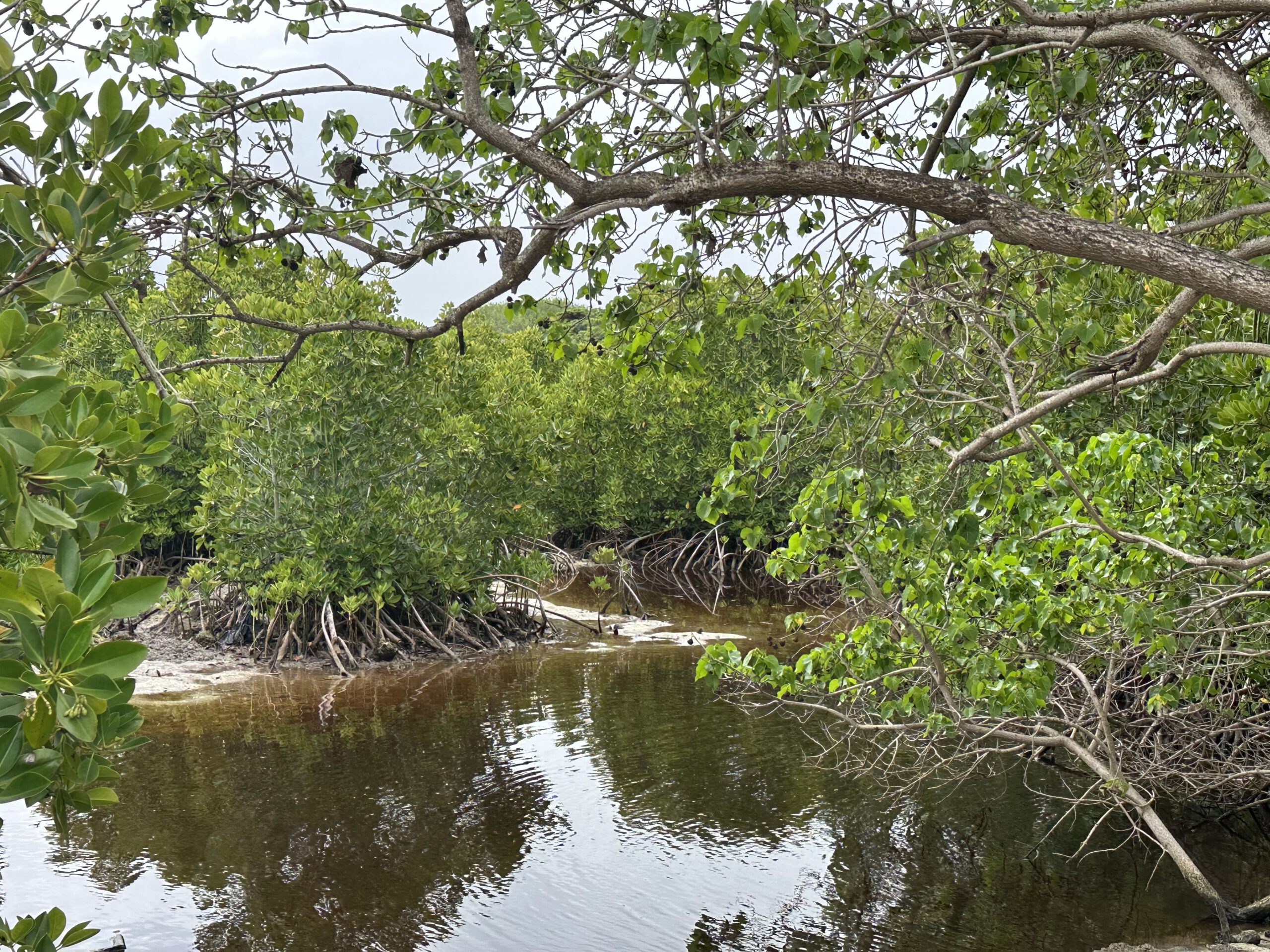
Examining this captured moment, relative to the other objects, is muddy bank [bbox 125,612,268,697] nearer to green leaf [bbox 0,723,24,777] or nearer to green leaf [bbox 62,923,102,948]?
green leaf [bbox 62,923,102,948]

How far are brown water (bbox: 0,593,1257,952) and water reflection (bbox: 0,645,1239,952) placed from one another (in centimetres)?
2

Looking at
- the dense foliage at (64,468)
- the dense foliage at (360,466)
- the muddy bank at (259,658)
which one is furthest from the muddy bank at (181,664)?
the dense foliage at (64,468)

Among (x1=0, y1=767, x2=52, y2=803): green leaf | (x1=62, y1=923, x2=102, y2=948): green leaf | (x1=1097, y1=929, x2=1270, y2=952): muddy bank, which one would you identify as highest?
(x1=0, y1=767, x2=52, y2=803): green leaf

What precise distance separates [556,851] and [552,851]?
31 mm

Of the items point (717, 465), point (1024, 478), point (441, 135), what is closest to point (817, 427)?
point (1024, 478)

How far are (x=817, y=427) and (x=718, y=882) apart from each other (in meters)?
3.83

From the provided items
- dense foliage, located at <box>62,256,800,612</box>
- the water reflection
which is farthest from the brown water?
dense foliage, located at <box>62,256,800,612</box>

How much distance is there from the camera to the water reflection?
6.10m

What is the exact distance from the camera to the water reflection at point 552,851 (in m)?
6.10

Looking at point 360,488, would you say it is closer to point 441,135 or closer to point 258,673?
point 258,673

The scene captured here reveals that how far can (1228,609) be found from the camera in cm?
491

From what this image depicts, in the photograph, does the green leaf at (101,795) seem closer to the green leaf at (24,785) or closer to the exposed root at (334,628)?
the green leaf at (24,785)

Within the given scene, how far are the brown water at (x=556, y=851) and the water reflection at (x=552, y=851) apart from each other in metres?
0.02

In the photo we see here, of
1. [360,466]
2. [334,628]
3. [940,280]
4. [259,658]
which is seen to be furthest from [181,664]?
[940,280]
